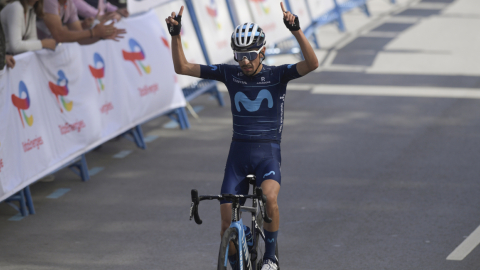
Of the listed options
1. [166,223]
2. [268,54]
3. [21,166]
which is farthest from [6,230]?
[268,54]

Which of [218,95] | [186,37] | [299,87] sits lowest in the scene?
[299,87]

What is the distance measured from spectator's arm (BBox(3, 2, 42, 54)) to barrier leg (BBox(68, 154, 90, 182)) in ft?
5.82

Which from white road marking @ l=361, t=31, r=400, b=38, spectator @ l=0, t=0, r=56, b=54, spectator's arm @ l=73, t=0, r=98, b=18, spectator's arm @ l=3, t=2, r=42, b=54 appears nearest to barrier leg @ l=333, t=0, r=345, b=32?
white road marking @ l=361, t=31, r=400, b=38

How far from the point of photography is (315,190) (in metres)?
8.65

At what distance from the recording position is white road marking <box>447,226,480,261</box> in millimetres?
6490

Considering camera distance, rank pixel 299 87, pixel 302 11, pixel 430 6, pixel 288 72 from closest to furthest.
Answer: pixel 288 72 < pixel 299 87 < pixel 302 11 < pixel 430 6

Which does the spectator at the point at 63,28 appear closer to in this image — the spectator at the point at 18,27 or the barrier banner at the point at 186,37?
the spectator at the point at 18,27

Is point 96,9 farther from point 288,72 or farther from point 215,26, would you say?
point 288,72

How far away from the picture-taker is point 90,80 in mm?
9555

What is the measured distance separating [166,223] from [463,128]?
19.3 feet

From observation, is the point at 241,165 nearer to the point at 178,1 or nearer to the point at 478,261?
the point at 478,261

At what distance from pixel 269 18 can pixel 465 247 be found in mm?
11407

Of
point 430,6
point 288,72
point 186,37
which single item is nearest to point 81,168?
point 186,37

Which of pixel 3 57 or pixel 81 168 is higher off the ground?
pixel 3 57
